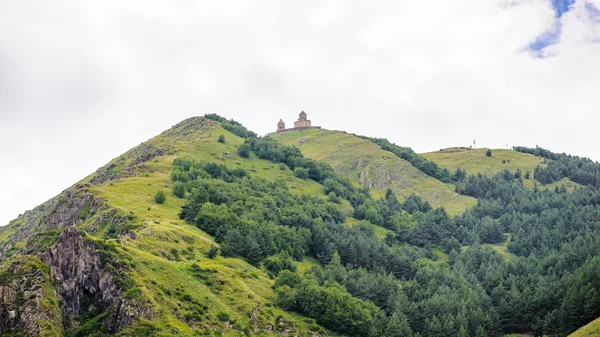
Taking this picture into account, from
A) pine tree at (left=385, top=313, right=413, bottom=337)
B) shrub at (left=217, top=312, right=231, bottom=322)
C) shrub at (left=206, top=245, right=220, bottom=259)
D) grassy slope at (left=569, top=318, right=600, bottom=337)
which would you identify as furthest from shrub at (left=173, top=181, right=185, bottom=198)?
grassy slope at (left=569, top=318, right=600, bottom=337)

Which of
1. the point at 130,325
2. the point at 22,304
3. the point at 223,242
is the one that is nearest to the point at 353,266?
the point at 223,242

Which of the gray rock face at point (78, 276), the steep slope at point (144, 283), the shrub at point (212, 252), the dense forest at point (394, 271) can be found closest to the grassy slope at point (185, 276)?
the steep slope at point (144, 283)

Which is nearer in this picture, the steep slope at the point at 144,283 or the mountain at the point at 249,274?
the steep slope at the point at 144,283

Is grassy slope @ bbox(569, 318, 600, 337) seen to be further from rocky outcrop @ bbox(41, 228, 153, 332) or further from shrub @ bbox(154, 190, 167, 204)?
shrub @ bbox(154, 190, 167, 204)

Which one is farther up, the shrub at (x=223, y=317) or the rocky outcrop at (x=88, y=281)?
the rocky outcrop at (x=88, y=281)

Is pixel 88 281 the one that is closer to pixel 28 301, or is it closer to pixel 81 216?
pixel 28 301

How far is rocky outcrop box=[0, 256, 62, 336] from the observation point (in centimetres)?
7125

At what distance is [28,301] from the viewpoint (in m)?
73.8

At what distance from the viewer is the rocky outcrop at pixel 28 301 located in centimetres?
7125

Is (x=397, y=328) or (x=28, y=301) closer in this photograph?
(x=28, y=301)

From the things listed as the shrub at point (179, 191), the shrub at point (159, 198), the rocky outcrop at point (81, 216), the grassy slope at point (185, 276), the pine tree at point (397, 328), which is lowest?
the pine tree at point (397, 328)

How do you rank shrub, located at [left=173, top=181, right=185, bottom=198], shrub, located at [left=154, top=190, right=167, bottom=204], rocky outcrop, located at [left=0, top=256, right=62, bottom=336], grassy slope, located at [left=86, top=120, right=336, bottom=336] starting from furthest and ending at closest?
shrub, located at [left=173, top=181, right=185, bottom=198] → shrub, located at [left=154, top=190, right=167, bottom=204] → grassy slope, located at [left=86, top=120, right=336, bottom=336] → rocky outcrop, located at [left=0, top=256, right=62, bottom=336]

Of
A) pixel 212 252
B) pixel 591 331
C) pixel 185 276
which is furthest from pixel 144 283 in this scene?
pixel 591 331

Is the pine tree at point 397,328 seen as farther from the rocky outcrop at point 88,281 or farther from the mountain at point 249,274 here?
the rocky outcrop at point 88,281
